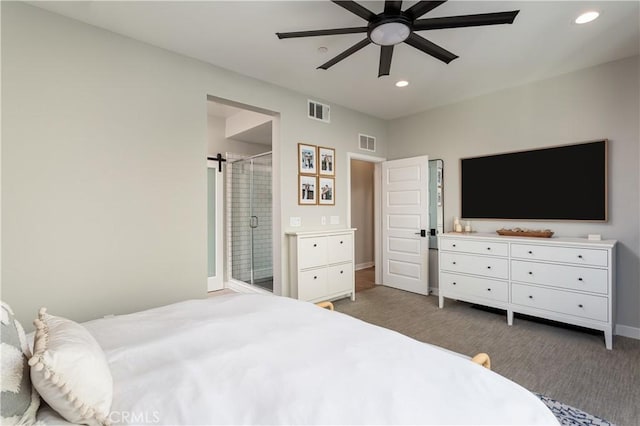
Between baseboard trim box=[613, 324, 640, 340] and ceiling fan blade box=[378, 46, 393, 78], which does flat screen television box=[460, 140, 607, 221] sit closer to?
baseboard trim box=[613, 324, 640, 340]

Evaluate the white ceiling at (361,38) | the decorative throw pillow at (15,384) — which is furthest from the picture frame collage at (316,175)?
the decorative throw pillow at (15,384)

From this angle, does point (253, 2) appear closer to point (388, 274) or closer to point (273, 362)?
point (273, 362)

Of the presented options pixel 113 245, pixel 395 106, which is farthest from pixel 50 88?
pixel 395 106

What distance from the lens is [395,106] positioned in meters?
4.40

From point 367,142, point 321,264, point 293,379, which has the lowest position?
point 321,264

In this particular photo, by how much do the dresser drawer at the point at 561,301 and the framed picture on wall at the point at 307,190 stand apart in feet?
8.43

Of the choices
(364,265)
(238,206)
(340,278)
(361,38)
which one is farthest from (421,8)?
(364,265)

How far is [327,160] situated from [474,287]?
249 centimetres

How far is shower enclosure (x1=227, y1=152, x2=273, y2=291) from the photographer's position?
4781 mm

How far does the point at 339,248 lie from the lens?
4.09 m

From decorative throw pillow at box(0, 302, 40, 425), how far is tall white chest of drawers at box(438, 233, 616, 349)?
3.79 metres

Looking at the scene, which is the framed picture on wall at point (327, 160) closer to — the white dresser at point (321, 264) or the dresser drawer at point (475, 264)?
the white dresser at point (321, 264)

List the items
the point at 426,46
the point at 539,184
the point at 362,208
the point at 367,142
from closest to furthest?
1. the point at 426,46
2. the point at 539,184
3. the point at 367,142
4. the point at 362,208

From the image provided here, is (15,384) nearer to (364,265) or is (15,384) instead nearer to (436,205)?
(436,205)
